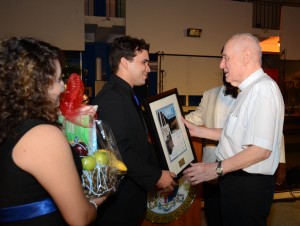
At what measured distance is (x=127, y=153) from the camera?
1591 mm

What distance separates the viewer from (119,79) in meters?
1.82

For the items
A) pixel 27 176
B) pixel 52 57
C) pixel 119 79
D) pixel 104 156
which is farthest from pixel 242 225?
pixel 52 57

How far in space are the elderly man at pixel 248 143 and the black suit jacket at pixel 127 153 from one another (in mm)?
283

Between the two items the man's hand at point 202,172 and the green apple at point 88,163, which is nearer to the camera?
the green apple at point 88,163

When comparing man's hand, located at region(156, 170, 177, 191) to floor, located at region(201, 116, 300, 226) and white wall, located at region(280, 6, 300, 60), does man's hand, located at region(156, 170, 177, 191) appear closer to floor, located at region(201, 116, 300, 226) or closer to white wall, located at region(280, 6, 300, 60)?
floor, located at region(201, 116, 300, 226)

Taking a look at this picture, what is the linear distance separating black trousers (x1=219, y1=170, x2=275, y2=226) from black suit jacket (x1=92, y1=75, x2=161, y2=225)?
1.45 ft

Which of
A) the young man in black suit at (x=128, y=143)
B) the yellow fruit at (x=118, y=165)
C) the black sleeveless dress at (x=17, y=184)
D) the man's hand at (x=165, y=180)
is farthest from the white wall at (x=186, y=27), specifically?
the black sleeveless dress at (x=17, y=184)

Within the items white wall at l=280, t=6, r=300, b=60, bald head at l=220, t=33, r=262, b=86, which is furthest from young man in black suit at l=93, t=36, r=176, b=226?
white wall at l=280, t=6, r=300, b=60

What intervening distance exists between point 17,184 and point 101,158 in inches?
11.8

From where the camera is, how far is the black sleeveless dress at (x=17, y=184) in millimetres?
928

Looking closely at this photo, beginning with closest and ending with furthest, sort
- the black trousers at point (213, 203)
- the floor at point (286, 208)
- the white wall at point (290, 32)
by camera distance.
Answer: the black trousers at point (213, 203)
the floor at point (286, 208)
the white wall at point (290, 32)

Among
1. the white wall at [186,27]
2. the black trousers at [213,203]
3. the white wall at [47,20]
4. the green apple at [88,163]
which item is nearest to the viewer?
the green apple at [88,163]

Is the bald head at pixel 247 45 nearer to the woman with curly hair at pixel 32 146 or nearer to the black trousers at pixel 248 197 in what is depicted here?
the black trousers at pixel 248 197

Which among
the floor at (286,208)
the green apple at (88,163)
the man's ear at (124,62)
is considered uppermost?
the man's ear at (124,62)
